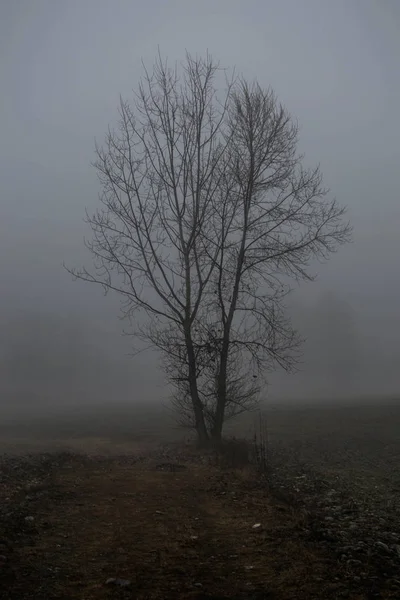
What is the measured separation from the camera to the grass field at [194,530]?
4.99m

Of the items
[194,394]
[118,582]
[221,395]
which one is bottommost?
[118,582]

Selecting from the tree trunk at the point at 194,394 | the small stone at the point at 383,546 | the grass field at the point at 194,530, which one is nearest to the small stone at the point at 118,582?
the grass field at the point at 194,530

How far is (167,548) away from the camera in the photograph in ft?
20.2

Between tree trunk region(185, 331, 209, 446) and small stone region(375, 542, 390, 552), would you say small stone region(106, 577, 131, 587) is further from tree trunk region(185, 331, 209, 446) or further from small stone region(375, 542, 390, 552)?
tree trunk region(185, 331, 209, 446)

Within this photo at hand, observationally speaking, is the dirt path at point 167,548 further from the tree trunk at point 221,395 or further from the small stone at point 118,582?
the tree trunk at point 221,395

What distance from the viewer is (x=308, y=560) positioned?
558 centimetres

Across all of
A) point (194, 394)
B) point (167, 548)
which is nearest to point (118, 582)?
point (167, 548)

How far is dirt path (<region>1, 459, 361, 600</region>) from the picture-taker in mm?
4891

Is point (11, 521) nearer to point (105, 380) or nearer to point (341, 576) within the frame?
point (341, 576)

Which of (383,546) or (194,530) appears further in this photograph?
(194,530)

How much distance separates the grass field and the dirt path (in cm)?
1

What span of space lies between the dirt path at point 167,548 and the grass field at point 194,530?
1 centimetres

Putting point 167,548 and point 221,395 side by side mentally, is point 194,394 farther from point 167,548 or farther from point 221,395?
point 167,548

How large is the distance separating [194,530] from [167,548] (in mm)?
940
